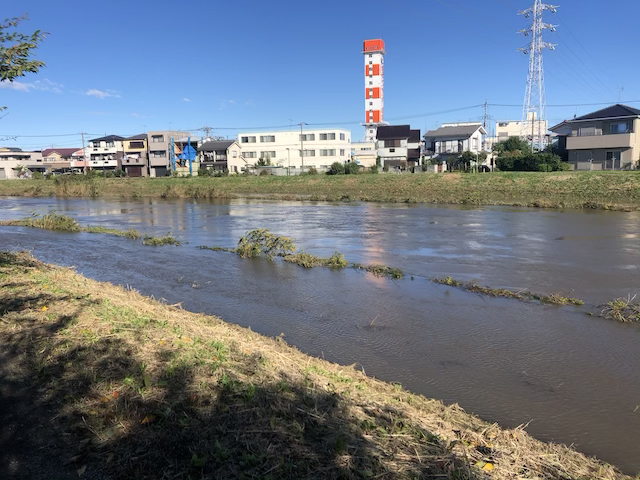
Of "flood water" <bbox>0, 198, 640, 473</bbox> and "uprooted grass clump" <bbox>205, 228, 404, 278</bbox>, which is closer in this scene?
"flood water" <bbox>0, 198, 640, 473</bbox>

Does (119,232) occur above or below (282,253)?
above

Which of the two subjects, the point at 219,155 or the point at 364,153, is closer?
the point at 364,153

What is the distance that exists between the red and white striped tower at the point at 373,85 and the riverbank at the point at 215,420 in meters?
81.5

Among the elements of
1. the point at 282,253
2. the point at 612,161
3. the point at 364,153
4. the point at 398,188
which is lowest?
the point at 282,253

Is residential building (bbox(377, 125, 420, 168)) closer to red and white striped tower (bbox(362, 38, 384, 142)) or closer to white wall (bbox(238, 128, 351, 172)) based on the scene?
white wall (bbox(238, 128, 351, 172))

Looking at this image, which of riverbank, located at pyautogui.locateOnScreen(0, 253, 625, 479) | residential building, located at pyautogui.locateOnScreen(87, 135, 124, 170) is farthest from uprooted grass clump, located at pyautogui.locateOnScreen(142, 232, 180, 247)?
residential building, located at pyautogui.locateOnScreen(87, 135, 124, 170)

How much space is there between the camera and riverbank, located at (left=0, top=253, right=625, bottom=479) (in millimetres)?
2881

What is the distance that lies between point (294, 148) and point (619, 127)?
1554 inches

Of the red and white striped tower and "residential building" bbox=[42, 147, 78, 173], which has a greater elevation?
the red and white striped tower

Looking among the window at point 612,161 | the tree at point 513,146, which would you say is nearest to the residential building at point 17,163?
the tree at point 513,146

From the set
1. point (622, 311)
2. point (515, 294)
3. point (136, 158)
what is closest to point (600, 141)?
point (515, 294)

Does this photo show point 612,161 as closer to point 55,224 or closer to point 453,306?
point 453,306

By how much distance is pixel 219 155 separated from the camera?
220 ft

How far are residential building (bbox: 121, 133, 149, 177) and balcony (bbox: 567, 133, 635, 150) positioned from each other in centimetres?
5976
